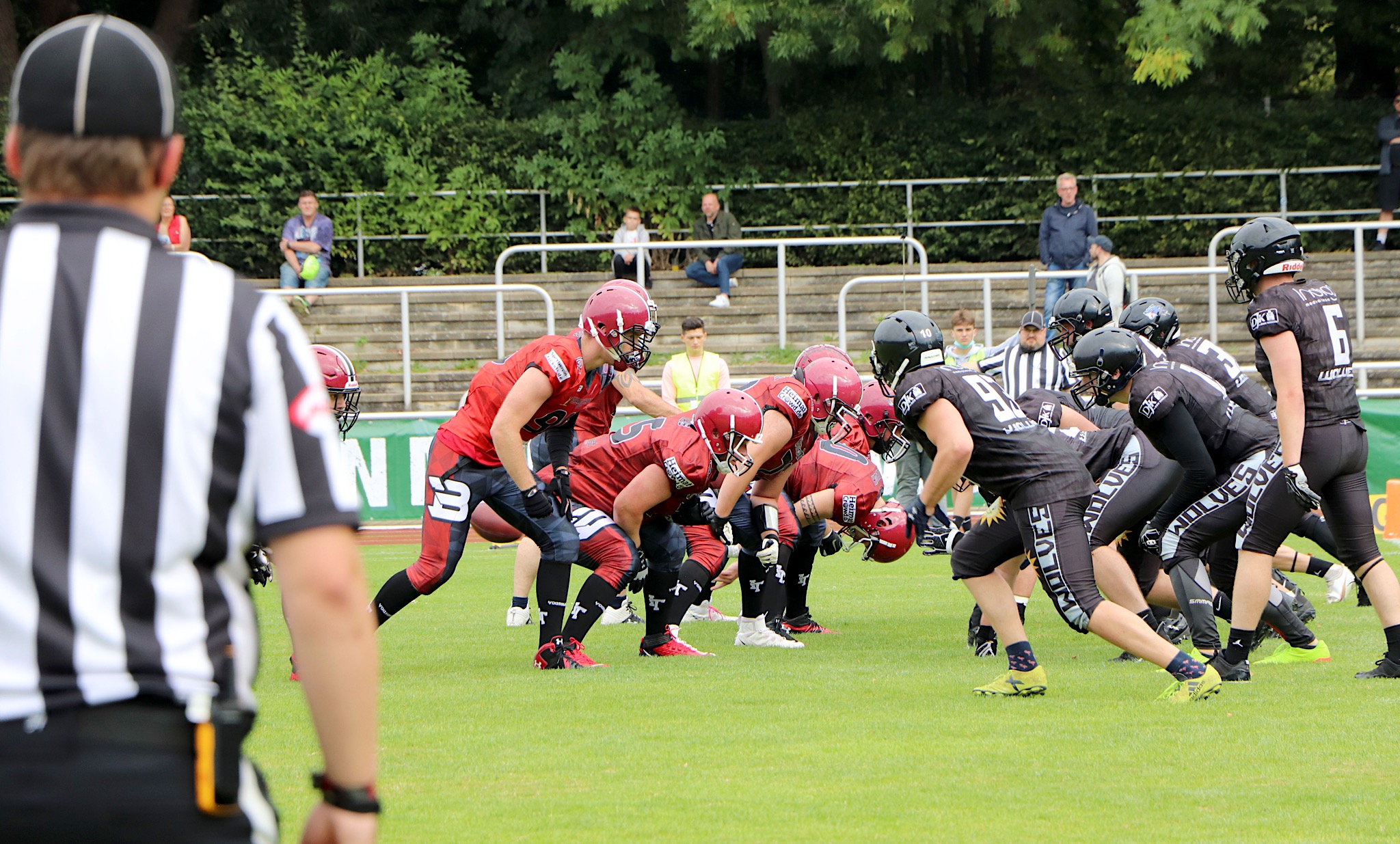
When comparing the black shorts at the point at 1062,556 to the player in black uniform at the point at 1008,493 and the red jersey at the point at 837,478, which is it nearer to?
the player in black uniform at the point at 1008,493

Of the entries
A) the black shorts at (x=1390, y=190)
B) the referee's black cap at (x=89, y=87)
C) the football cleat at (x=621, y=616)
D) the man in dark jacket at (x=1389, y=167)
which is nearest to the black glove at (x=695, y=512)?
the football cleat at (x=621, y=616)

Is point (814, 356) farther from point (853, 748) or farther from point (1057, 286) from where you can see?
point (1057, 286)

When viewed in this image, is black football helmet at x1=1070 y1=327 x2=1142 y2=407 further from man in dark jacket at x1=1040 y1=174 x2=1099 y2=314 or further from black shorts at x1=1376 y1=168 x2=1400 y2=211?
black shorts at x1=1376 y1=168 x2=1400 y2=211

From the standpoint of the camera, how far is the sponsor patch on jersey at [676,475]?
823 centimetres

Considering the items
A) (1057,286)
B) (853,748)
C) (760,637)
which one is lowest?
(760,637)

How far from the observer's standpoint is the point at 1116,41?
2328 centimetres

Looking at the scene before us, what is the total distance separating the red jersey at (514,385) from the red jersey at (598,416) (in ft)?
4.92

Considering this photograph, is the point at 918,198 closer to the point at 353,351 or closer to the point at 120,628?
the point at 353,351

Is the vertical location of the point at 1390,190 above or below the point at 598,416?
above

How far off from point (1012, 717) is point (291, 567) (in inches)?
196

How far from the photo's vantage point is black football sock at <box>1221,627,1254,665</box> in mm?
7547

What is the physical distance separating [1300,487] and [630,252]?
12646 mm

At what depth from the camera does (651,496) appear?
8.34 meters

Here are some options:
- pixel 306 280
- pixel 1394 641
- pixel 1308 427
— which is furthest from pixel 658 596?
pixel 306 280
